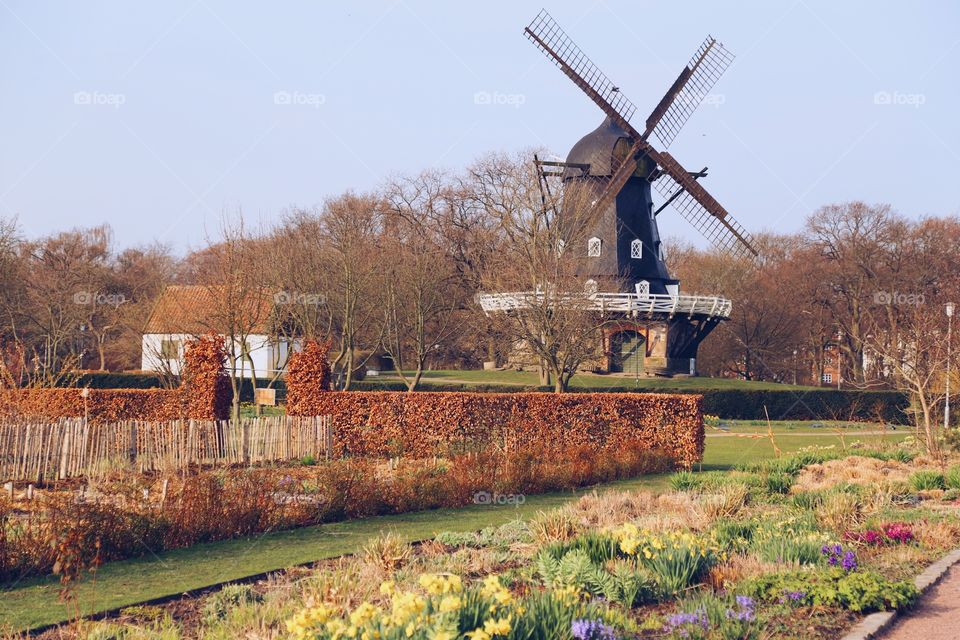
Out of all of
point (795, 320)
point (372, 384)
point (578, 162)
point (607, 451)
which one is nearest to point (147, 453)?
point (607, 451)

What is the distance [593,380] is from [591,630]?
41.9 metres

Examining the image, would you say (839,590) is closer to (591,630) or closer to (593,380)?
(591,630)

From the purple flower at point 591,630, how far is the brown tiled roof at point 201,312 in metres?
22.0

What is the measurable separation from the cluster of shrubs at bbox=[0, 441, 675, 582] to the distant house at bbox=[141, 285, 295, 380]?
37.5 ft

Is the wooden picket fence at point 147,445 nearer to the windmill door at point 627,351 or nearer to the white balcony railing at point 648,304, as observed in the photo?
the white balcony railing at point 648,304

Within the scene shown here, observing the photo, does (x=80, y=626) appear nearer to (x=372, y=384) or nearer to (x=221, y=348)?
(x=221, y=348)

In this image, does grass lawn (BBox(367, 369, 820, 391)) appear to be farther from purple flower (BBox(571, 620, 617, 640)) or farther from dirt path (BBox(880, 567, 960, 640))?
purple flower (BBox(571, 620, 617, 640))

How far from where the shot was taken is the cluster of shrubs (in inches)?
396

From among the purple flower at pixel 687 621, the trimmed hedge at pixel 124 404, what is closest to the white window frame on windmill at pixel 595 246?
the trimmed hedge at pixel 124 404

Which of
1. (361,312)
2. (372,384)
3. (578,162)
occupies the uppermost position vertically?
(578,162)

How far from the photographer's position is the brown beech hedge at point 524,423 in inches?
813

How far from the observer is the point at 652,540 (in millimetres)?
8766

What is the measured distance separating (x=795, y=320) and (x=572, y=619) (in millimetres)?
60737

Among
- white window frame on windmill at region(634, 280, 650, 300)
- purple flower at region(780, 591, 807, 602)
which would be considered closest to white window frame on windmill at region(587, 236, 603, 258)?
white window frame on windmill at region(634, 280, 650, 300)
